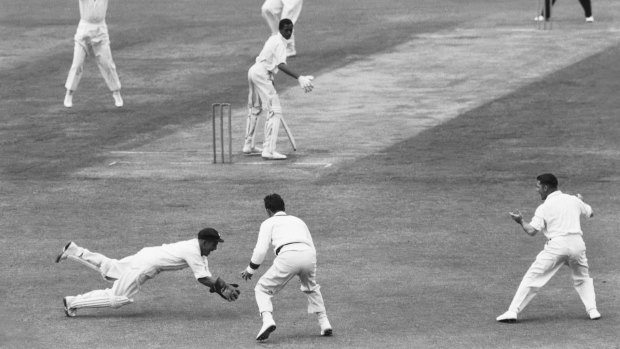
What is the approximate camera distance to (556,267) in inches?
661

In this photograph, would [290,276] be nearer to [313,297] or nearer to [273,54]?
[313,297]

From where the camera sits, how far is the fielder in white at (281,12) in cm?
3459

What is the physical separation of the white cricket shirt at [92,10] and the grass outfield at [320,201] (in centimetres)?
217

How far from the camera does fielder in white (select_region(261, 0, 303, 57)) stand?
113 ft

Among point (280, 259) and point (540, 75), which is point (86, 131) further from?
point (280, 259)

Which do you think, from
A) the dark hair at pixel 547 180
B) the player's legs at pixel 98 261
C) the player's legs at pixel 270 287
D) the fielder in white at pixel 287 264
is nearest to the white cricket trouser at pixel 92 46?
the player's legs at pixel 98 261

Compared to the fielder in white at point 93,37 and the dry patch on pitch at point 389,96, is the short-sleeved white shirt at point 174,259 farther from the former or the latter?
the fielder in white at point 93,37

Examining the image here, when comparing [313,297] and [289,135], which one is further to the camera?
[289,135]

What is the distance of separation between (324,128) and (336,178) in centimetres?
427

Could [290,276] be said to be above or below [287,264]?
below

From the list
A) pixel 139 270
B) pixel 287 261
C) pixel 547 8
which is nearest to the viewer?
pixel 287 261

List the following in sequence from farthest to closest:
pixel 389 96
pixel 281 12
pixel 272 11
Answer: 1. pixel 281 12
2. pixel 272 11
3. pixel 389 96

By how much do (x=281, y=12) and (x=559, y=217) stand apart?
19.3 m

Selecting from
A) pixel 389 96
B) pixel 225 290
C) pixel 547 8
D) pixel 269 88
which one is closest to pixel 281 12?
pixel 389 96
